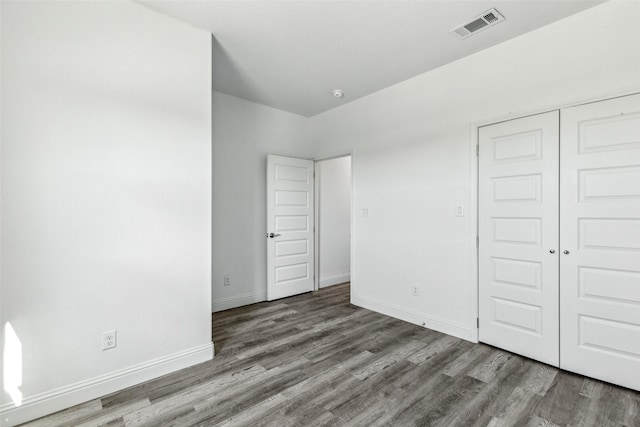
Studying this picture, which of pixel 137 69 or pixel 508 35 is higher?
pixel 508 35

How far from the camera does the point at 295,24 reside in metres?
2.43

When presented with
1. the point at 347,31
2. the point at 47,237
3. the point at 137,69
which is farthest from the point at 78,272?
the point at 347,31

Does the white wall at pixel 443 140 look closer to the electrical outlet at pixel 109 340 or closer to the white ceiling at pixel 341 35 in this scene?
the white ceiling at pixel 341 35

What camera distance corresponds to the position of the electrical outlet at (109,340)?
6.76 ft

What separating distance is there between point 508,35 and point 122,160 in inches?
129

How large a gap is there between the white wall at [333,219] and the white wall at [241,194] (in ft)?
3.22

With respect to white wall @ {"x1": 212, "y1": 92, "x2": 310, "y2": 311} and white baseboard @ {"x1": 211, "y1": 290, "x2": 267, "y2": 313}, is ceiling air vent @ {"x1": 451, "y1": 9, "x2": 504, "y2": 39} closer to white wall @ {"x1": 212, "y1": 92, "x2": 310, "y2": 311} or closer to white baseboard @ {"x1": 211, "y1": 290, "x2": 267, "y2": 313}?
white wall @ {"x1": 212, "y1": 92, "x2": 310, "y2": 311}

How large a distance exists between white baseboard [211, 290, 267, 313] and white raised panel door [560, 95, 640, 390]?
10.9 ft

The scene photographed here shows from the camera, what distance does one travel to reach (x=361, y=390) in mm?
2115

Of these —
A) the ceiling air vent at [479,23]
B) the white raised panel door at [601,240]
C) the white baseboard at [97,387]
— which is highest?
the ceiling air vent at [479,23]

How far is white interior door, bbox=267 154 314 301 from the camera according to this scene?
4.21m

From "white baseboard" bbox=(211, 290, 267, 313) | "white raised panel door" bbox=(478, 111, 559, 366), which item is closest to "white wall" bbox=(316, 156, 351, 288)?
"white baseboard" bbox=(211, 290, 267, 313)

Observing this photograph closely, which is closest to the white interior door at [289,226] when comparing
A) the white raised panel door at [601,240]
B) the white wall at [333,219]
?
the white wall at [333,219]

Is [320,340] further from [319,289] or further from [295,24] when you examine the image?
[295,24]
